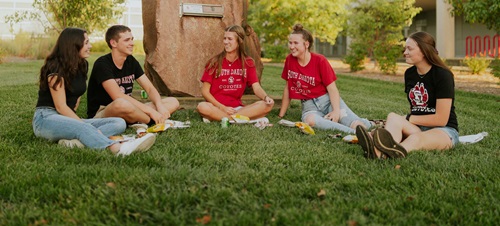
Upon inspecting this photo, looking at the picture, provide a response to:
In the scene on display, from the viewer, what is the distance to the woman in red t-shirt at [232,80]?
223 inches

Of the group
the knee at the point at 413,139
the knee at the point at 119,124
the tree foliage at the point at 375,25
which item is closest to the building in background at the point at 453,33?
the tree foliage at the point at 375,25

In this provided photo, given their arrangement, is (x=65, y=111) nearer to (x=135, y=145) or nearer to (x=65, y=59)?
(x=65, y=59)

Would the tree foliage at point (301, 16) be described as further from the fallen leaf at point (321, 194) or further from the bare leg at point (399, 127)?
the fallen leaf at point (321, 194)

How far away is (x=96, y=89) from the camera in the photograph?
17.5ft

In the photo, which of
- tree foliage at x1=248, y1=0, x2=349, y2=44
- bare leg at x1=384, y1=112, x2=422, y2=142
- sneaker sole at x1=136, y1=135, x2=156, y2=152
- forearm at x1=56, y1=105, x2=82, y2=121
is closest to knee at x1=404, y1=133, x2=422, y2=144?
bare leg at x1=384, y1=112, x2=422, y2=142

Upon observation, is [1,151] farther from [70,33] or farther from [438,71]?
[438,71]

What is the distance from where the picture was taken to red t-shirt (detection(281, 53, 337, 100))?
18.6 ft

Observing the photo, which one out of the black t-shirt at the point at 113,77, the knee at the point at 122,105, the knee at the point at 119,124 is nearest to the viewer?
the knee at the point at 119,124

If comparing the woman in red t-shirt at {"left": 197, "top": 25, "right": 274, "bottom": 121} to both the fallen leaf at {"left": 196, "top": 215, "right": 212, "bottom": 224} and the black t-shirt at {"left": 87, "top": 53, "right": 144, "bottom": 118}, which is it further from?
the fallen leaf at {"left": 196, "top": 215, "right": 212, "bottom": 224}

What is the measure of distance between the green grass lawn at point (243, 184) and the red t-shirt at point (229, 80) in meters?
1.33

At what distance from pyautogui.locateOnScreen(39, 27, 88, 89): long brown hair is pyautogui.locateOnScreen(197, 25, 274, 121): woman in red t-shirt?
5.51 feet

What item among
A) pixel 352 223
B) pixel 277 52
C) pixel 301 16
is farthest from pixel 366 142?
pixel 277 52

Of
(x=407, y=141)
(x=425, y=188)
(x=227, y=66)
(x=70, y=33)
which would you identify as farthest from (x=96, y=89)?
(x=425, y=188)

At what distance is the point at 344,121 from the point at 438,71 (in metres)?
1.44
